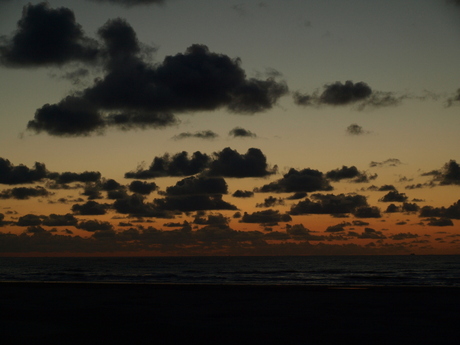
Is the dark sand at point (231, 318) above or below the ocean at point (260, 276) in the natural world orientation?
above

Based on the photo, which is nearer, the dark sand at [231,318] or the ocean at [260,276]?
the dark sand at [231,318]

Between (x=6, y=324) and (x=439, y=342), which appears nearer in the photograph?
(x=439, y=342)

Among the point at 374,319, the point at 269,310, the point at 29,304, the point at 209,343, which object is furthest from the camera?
the point at 29,304

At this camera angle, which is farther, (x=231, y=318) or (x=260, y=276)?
(x=260, y=276)

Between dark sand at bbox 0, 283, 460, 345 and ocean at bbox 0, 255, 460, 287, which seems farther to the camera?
ocean at bbox 0, 255, 460, 287

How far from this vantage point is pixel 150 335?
577 inches

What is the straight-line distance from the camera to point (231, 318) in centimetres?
1822

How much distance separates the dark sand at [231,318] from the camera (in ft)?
→ 46.5

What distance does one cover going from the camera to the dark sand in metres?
14.2

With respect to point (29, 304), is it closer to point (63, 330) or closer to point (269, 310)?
point (63, 330)

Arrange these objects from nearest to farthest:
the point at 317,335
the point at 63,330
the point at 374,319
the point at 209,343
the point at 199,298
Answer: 1. the point at 209,343
2. the point at 317,335
3. the point at 63,330
4. the point at 374,319
5. the point at 199,298

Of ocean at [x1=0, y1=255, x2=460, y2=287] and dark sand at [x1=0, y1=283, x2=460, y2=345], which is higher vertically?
dark sand at [x1=0, y1=283, x2=460, y2=345]

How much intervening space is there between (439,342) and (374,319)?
4.54 meters

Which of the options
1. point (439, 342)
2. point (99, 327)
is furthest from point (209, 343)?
point (439, 342)
